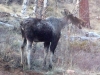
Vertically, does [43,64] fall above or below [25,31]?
below

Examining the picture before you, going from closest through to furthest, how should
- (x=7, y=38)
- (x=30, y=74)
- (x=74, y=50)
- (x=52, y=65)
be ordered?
(x=30, y=74), (x=52, y=65), (x=7, y=38), (x=74, y=50)

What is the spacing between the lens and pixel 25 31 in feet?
31.7

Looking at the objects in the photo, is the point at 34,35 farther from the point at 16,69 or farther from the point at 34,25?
the point at 16,69

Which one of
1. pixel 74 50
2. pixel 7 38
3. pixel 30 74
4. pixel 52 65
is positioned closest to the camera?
pixel 30 74

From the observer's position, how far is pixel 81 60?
1151 cm

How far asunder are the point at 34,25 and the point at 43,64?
1.49 metres

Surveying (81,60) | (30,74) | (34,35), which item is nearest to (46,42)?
(34,35)

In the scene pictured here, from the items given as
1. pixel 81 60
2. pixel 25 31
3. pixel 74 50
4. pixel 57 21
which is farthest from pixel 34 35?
pixel 74 50

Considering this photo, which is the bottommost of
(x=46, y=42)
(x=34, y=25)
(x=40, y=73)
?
(x=40, y=73)

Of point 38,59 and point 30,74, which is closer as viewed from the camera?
point 30,74

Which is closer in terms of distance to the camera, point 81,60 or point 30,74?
point 30,74

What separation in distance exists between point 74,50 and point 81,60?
1280 millimetres

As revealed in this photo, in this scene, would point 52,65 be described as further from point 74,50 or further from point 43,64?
point 74,50

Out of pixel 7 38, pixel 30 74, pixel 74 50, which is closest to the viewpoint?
pixel 30 74
